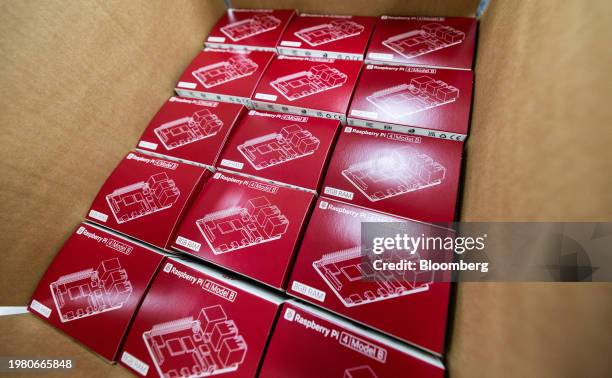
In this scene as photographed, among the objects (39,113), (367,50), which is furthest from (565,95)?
(39,113)

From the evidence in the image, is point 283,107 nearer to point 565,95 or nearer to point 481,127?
point 481,127

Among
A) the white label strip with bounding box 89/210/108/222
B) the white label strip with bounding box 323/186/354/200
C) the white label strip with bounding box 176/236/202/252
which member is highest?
the white label strip with bounding box 323/186/354/200

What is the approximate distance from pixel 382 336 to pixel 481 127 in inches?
24.5

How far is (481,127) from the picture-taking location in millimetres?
744

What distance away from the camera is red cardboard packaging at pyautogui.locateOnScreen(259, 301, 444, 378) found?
24.0 inches

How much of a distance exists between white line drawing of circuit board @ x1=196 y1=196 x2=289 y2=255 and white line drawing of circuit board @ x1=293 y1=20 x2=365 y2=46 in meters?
0.74

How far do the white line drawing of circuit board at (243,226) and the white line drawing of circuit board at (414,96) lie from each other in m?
0.52

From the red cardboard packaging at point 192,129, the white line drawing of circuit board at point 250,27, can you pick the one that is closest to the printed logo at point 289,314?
the red cardboard packaging at point 192,129

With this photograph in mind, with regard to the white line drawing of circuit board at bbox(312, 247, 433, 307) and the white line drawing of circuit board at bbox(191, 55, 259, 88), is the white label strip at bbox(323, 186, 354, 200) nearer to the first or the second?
the white line drawing of circuit board at bbox(312, 247, 433, 307)

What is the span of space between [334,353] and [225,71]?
3.71 feet

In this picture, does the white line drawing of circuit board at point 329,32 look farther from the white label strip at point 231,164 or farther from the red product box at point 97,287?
the red product box at point 97,287

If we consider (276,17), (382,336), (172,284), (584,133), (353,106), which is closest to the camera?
(584,133)

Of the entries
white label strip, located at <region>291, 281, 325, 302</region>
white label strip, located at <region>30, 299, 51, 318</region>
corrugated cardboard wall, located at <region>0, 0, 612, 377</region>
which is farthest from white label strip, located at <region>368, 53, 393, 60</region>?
white label strip, located at <region>30, 299, 51, 318</region>

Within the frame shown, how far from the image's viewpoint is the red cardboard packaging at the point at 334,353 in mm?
608
